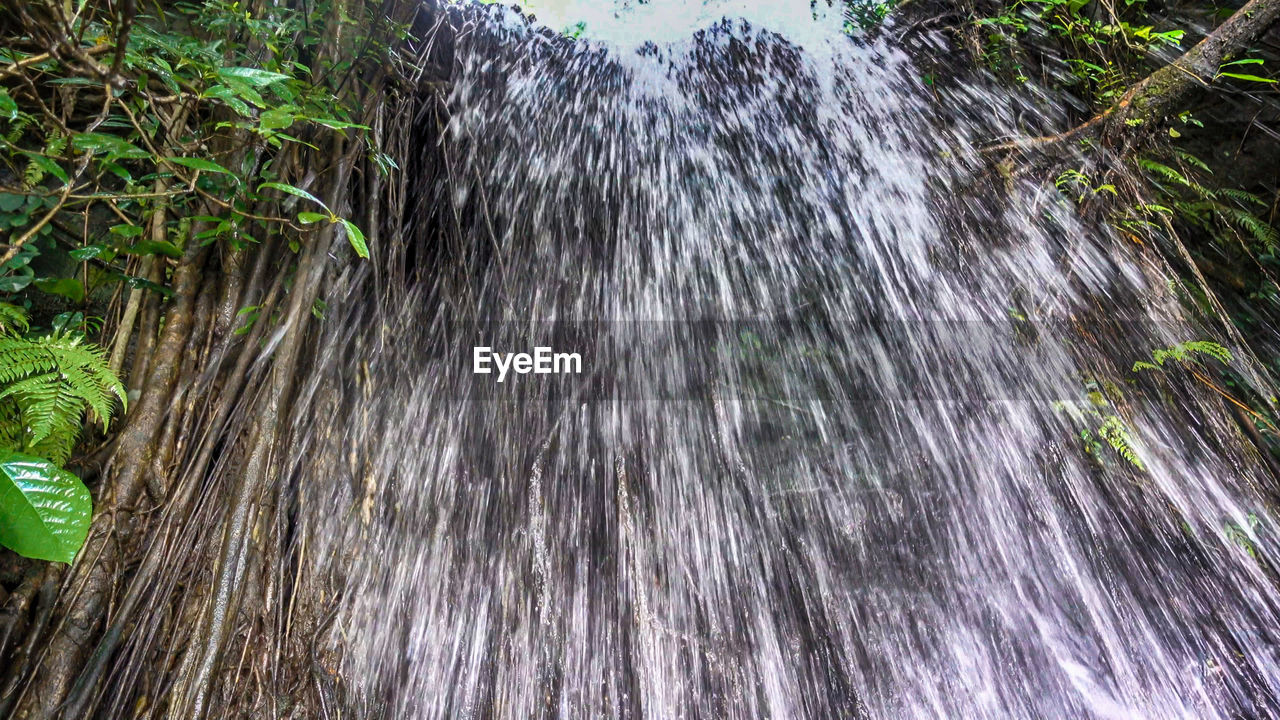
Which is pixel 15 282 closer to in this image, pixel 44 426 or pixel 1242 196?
pixel 44 426

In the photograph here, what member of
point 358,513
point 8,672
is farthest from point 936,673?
point 8,672

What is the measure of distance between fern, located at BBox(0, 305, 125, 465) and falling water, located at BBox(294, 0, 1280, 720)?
53 cm

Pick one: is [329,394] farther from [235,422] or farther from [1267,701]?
[1267,701]

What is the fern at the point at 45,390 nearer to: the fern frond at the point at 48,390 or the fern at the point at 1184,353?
the fern frond at the point at 48,390

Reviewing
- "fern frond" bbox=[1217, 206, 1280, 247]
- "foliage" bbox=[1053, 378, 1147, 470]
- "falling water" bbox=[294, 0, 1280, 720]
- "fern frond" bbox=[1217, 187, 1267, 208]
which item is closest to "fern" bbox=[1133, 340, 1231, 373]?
"falling water" bbox=[294, 0, 1280, 720]

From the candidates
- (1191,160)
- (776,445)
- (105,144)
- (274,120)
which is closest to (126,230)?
(105,144)

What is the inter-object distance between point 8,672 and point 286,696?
1.81ft

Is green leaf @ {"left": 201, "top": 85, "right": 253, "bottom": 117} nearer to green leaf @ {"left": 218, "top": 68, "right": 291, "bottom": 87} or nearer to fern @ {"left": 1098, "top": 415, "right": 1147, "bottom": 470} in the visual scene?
green leaf @ {"left": 218, "top": 68, "right": 291, "bottom": 87}

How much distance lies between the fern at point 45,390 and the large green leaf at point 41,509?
129mm

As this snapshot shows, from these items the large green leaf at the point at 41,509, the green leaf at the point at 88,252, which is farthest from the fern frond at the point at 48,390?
the green leaf at the point at 88,252

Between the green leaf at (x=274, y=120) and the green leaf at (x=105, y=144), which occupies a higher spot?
the green leaf at (x=274, y=120)

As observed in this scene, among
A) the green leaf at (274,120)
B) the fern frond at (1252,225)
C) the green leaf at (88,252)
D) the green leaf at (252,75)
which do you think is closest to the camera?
the green leaf at (252,75)

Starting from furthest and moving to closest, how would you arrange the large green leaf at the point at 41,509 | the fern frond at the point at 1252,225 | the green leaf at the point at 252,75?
the fern frond at the point at 1252,225 < the green leaf at the point at 252,75 < the large green leaf at the point at 41,509

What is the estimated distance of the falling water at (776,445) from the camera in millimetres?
2135
